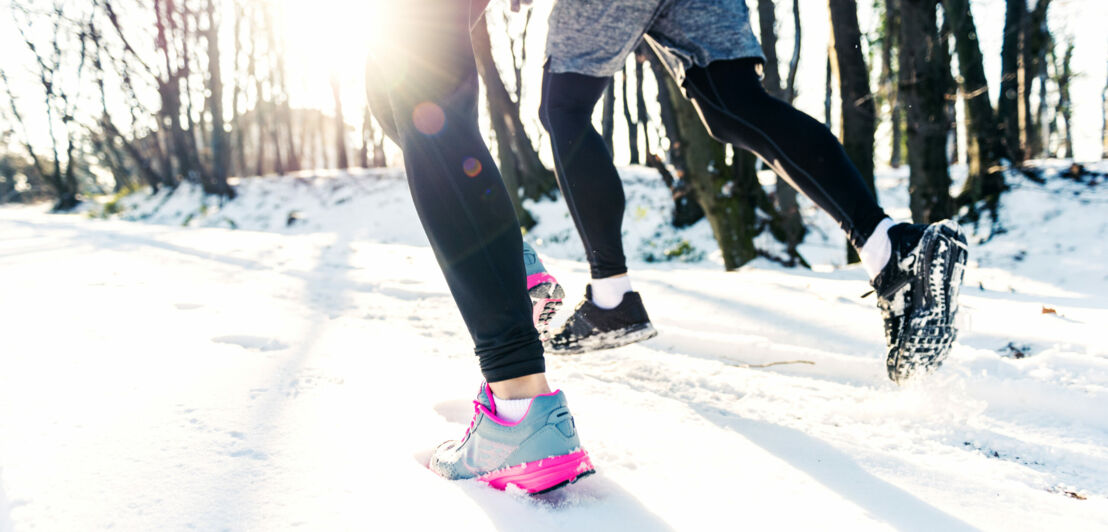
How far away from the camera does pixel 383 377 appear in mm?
1331

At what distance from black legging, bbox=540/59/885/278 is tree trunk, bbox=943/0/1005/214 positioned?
16.8 ft

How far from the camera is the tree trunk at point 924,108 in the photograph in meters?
4.11

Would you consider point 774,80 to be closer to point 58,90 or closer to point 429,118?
point 429,118

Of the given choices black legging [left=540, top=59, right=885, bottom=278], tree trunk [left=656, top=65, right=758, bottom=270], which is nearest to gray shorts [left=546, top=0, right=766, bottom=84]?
black legging [left=540, top=59, right=885, bottom=278]

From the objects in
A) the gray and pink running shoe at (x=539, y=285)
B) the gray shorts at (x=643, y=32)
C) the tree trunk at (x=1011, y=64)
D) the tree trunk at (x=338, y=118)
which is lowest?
the gray and pink running shoe at (x=539, y=285)

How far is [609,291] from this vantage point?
4.68ft

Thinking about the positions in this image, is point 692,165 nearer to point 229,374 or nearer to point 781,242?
point 781,242

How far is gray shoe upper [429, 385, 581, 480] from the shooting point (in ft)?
2.84

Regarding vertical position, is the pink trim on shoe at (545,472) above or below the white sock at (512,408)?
below

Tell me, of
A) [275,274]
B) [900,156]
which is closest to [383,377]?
[275,274]

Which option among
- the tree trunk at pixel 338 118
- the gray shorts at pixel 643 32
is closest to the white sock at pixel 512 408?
the gray shorts at pixel 643 32

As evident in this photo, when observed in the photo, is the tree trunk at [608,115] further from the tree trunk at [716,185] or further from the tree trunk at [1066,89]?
the tree trunk at [1066,89]

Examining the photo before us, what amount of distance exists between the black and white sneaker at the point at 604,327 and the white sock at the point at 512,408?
539mm

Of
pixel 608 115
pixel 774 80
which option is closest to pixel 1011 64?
pixel 774 80
